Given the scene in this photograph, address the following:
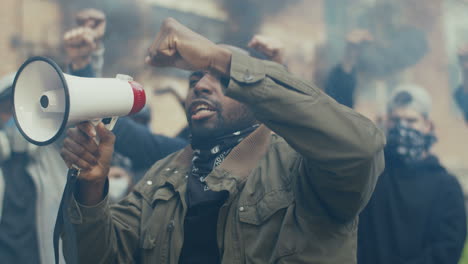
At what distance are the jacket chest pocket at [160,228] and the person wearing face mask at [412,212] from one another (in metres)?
1.47

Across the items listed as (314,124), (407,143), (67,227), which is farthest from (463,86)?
(67,227)

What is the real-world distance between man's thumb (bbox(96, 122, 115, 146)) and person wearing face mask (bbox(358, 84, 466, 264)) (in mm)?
1850

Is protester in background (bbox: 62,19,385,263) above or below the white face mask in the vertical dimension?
above

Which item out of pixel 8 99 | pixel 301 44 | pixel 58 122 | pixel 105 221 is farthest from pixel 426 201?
pixel 301 44

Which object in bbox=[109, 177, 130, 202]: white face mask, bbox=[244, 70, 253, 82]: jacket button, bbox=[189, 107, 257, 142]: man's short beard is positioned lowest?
bbox=[109, 177, 130, 202]: white face mask

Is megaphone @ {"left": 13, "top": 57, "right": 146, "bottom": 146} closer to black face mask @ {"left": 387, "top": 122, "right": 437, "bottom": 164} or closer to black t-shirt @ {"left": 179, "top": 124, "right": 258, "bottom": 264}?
black t-shirt @ {"left": 179, "top": 124, "right": 258, "bottom": 264}

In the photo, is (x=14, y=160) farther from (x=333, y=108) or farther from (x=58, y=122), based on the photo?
(x=333, y=108)

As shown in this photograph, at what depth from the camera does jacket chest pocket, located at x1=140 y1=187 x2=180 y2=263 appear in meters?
2.08

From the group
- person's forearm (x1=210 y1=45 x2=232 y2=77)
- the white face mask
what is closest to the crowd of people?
person's forearm (x1=210 y1=45 x2=232 y2=77)

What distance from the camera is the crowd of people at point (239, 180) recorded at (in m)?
1.61

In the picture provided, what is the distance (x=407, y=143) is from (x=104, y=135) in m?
2.31

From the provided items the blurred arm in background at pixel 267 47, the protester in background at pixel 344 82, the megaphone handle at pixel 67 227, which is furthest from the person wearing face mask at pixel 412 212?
the megaphone handle at pixel 67 227

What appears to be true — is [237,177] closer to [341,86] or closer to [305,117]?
[305,117]

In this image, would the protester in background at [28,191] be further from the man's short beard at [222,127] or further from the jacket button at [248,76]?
the jacket button at [248,76]
